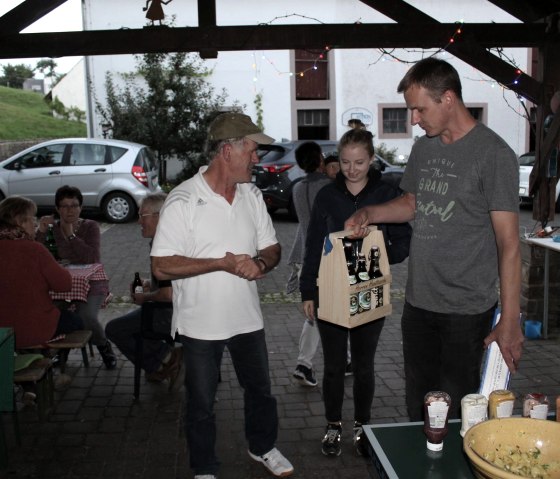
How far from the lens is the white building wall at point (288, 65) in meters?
18.8

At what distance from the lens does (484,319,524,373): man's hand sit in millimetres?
2398

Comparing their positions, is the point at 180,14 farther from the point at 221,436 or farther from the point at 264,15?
the point at 221,436

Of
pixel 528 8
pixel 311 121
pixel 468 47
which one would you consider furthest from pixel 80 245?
pixel 311 121

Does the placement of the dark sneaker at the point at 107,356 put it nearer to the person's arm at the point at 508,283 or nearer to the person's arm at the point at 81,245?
the person's arm at the point at 81,245

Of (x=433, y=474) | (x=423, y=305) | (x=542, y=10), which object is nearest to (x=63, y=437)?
(x=423, y=305)

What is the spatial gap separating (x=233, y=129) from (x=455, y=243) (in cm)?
119

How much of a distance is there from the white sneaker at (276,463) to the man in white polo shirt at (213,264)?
0.35 meters

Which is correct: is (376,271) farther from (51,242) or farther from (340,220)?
(51,242)

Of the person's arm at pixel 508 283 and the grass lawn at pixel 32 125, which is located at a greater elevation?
the grass lawn at pixel 32 125

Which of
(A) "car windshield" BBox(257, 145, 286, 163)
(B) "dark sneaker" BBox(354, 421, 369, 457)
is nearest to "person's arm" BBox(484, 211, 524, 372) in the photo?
(B) "dark sneaker" BBox(354, 421, 369, 457)

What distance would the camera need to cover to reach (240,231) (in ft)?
10.5

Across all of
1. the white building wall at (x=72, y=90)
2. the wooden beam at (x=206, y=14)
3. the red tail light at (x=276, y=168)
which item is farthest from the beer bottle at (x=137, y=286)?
the white building wall at (x=72, y=90)

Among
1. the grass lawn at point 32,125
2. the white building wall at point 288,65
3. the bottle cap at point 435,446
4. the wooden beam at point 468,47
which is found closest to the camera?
the bottle cap at point 435,446

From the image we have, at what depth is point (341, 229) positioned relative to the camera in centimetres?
353
